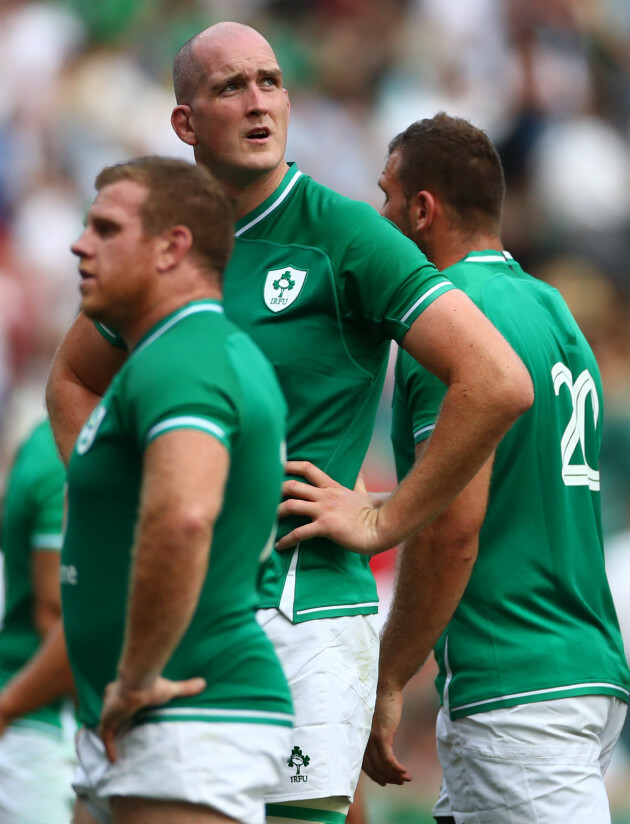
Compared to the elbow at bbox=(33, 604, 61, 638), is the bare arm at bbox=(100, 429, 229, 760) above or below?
above

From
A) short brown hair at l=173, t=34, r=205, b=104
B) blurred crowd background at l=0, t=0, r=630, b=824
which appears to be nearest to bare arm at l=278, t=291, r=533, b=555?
short brown hair at l=173, t=34, r=205, b=104

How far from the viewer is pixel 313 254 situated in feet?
9.76

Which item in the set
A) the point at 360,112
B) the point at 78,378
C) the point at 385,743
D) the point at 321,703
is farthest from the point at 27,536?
the point at 360,112

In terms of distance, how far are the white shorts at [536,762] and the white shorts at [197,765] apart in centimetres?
108

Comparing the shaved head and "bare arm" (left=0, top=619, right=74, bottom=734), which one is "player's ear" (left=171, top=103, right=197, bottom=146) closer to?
the shaved head

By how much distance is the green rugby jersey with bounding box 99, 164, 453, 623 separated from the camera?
9.53ft

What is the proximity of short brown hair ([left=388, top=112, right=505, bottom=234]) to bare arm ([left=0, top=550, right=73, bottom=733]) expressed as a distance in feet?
5.01

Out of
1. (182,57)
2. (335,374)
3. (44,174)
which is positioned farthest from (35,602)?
(44,174)

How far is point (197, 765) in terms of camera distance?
7.34ft

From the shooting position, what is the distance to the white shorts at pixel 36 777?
3.88 metres

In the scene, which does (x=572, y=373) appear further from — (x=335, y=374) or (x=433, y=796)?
(x=433, y=796)

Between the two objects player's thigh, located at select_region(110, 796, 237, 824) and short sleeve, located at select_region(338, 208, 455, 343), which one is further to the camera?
short sleeve, located at select_region(338, 208, 455, 343)

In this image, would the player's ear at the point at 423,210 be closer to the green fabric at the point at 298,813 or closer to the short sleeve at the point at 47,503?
the short sleeve at the point at 47,503

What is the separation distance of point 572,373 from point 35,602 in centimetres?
174
